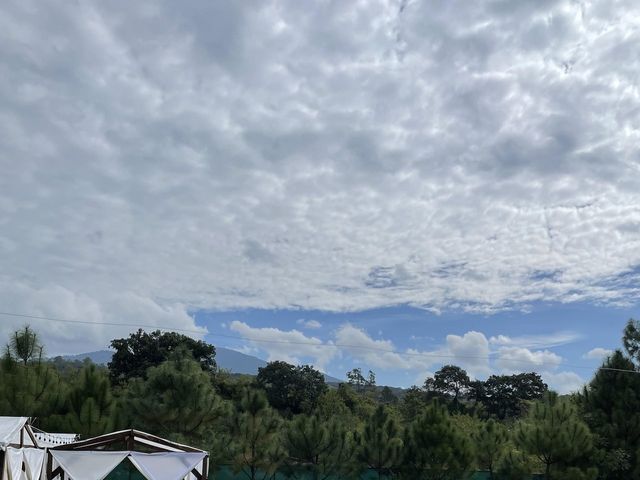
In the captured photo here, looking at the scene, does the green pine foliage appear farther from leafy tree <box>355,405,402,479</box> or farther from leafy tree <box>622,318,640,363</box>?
leafy tree <box>622,318,640,363</box>

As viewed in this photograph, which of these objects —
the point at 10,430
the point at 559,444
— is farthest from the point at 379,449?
the point at 10,430

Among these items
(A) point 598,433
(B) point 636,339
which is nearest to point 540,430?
(A) point 598,433

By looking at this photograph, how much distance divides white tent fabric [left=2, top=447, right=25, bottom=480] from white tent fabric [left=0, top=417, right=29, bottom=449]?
15 cm

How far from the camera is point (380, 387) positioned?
7638 cm

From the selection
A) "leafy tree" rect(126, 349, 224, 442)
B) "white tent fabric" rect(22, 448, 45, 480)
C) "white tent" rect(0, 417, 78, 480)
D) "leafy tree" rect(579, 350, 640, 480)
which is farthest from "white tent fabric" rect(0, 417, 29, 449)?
"leafy tree" rect(579, 350, 640, 480)

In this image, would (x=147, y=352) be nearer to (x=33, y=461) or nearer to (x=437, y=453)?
(x=437, y=453)

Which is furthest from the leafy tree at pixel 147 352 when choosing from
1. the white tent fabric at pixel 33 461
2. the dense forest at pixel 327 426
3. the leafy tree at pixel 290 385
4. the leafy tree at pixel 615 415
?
the white tent fabric at pixel 33 461

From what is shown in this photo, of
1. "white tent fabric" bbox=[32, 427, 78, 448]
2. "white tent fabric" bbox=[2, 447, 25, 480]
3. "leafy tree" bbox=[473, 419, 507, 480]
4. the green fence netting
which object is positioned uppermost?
"leafy tree" bbox=[473, 419, 507, 480]

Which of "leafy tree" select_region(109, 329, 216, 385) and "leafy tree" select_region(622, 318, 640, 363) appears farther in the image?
"leafy tree" select_region(109, 329, 216, 385)

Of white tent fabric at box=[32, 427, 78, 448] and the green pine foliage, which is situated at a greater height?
the green pine foliage

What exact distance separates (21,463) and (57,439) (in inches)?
120

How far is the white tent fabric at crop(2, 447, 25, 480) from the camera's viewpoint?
29.2 feet

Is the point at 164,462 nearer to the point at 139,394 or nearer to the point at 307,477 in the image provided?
the point at 139,394

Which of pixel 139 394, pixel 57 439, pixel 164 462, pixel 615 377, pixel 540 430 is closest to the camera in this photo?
pixel 164 462
